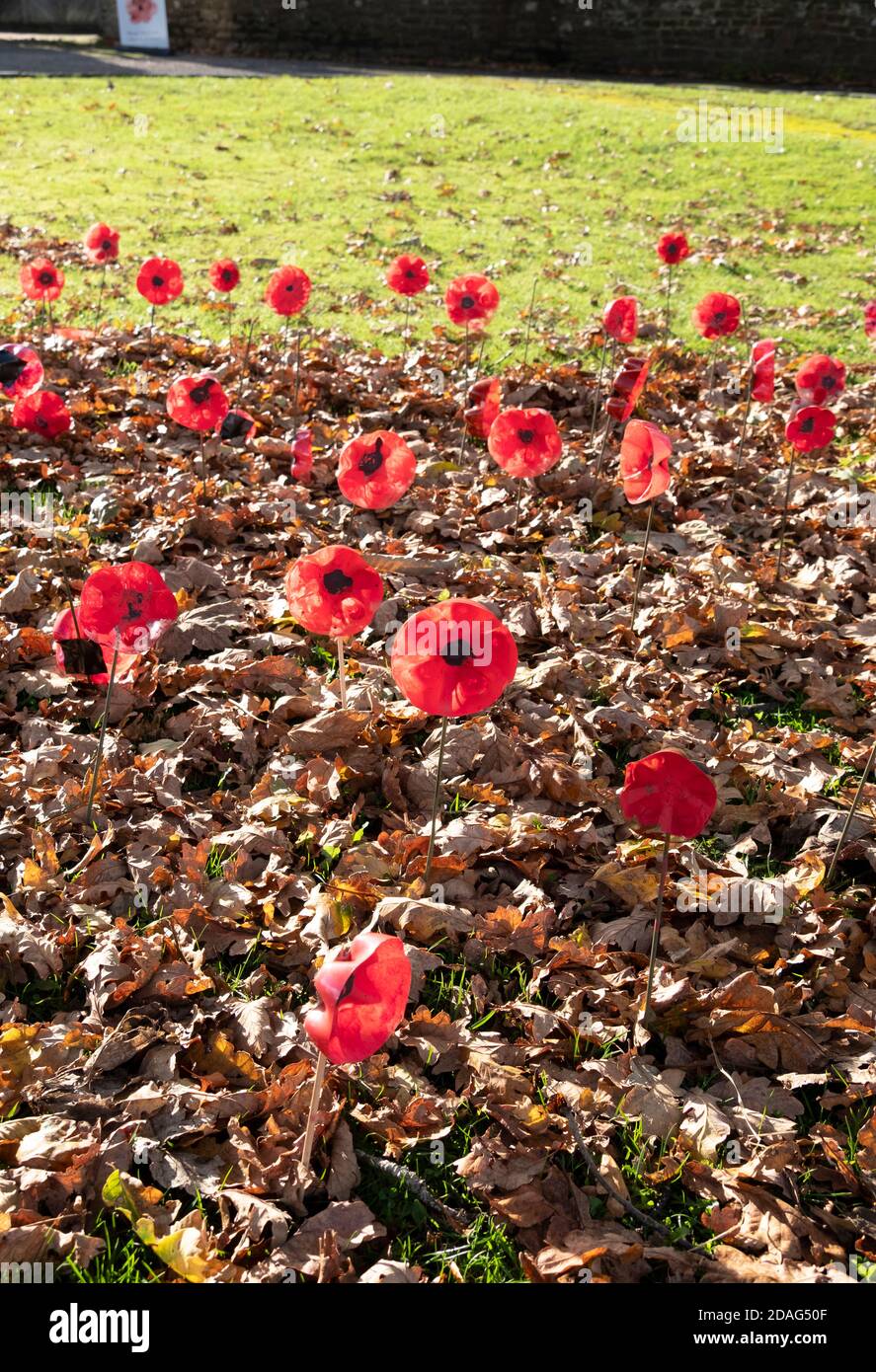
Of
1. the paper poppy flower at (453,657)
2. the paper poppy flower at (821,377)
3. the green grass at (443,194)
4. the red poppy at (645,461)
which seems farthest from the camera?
the green grass at (443,194)

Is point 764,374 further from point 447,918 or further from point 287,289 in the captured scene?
point 447,918

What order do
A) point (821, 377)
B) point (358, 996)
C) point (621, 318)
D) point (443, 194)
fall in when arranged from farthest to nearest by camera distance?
point (443, 194) < point (621, 318) < point (821, 377) < point (358, 996)

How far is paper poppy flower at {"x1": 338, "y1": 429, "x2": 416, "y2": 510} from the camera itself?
3.78m

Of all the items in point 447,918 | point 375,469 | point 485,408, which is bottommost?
point 447,918

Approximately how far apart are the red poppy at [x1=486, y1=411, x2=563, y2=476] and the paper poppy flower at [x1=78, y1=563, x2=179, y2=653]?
1.78m

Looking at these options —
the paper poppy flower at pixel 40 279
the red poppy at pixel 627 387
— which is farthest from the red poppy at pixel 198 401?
the paper poppy flower at pixel 40 279

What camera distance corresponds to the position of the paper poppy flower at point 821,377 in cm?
477

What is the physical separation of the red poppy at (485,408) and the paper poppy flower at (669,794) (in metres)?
2.94

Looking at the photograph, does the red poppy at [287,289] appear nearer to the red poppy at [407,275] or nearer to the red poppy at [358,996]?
the red poppy at [407,275]

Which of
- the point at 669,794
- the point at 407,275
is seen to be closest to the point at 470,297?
the point at 407,275

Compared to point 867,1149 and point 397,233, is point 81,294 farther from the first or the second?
point 867,1149

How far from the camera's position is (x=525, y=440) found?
4.23 metres

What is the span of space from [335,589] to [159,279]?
3.78 metres
